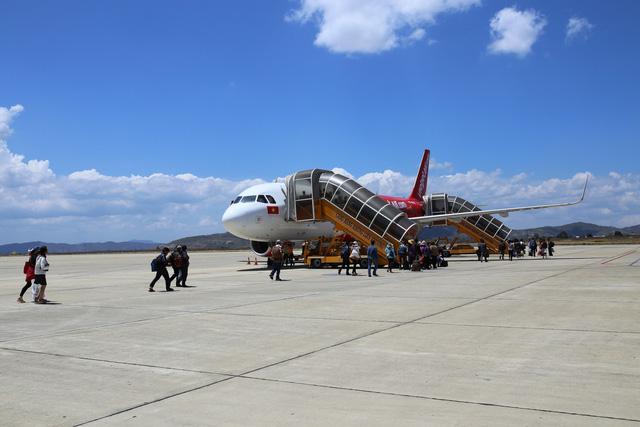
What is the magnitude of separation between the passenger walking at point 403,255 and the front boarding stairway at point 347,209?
1.61ft

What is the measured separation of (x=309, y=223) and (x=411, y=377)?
2480cm

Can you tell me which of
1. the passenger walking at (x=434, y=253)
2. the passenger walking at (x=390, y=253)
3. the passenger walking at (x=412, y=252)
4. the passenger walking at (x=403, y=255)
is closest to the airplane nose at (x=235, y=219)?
the passenger walking at (x=390, y=253)

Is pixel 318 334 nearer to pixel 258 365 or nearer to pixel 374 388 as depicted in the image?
pixel 258 365

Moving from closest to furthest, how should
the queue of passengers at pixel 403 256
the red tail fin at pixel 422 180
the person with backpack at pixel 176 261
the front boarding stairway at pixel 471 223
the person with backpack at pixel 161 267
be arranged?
the person with backpack at pixel 161 267 < the person with backpack at pixel 176 261 < the queue of passengers at pixel 403 256 < the front boarding stairway at pixel 471 223 < the red tail fin at pixel 422 180

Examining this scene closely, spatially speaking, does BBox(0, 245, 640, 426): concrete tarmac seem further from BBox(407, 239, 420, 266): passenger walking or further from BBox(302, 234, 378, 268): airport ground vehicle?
BBox(302, 234, 378, 268): airport ground vehicle

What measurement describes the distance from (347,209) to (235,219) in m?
5.82

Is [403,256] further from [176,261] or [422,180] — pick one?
[422,180]

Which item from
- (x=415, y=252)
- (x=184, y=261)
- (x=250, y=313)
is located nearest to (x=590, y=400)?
(x=250, y=313)

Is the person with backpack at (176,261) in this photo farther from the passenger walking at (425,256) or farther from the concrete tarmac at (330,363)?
the passenger walking at (425,256)

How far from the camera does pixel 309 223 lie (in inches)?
1204

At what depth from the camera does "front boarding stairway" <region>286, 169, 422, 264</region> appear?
25.6m

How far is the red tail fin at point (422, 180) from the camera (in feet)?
148

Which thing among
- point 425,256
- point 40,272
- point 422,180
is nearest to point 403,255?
point 425,256

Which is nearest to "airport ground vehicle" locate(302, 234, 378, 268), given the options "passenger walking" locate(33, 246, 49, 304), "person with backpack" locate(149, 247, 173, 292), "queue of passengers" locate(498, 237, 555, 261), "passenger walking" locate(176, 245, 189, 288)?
"passenger walking" locate(176, 245, 189, 288)
